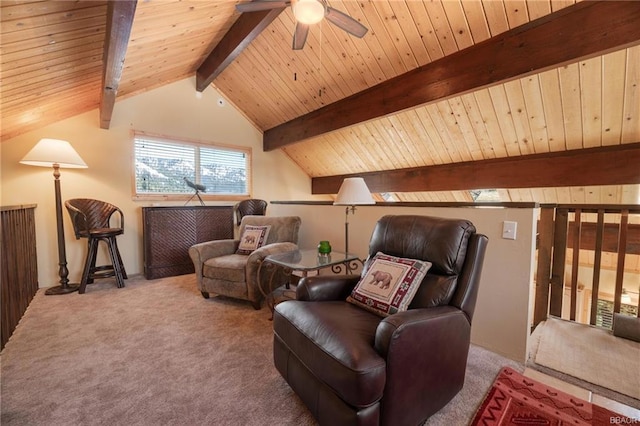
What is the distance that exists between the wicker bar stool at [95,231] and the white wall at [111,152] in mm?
239

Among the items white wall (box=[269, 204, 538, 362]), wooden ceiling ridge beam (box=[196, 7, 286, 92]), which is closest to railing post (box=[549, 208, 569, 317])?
white wall (box=[269, 204, 538, 362])

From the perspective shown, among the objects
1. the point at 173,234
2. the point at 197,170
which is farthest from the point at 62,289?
the point at 197,170

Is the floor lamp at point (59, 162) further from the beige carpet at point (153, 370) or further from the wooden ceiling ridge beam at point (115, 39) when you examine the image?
the wooden ceiling ridge beam at point (115, 39)

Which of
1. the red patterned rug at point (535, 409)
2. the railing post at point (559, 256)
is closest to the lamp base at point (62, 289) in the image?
the red patterned rug at point (535, 409)

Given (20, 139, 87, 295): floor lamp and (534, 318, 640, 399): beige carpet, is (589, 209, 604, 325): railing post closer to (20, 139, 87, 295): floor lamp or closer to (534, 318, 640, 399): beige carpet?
(534, 318, 640, 399): beige carpet

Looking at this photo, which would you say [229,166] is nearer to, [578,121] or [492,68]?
[492,68]

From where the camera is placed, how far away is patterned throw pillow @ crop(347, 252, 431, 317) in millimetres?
1507

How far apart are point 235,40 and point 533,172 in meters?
3.79

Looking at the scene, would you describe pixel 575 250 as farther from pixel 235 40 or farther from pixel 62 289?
pixel 62 289

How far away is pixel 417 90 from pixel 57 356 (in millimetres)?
3708

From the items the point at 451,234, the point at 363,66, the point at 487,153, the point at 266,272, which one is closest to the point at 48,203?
the point at 266,272

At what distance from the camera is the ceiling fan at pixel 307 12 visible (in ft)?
5.84

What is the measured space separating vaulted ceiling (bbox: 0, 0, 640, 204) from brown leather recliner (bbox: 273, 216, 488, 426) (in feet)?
5.65

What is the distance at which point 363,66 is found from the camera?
312cm
